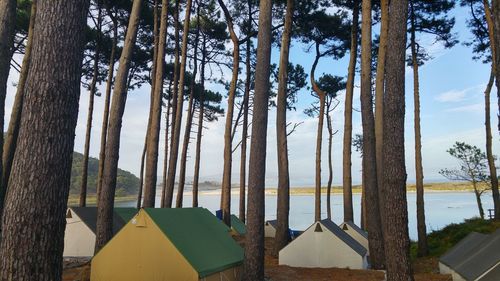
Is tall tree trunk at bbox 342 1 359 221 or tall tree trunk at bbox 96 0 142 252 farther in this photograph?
tall tree trunk at bbox 342 1 359 221

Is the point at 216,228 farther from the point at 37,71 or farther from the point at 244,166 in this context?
the point at 244,166

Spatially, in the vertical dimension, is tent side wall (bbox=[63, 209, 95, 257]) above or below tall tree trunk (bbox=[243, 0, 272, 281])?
below

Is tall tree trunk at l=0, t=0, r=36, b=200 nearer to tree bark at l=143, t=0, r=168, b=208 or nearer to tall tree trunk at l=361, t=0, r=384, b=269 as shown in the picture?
tree bark at l=143, t=0, r=168, b=208

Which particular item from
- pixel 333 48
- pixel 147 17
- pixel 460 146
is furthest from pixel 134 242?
pixel 460 146

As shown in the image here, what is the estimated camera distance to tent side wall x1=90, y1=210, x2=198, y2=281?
677 centimetres

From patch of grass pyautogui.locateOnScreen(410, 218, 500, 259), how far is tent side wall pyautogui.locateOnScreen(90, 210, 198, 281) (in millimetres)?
9919

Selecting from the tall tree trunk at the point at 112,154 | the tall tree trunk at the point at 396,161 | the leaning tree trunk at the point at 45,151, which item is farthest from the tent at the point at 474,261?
the tall tree trunk at the point at 112,154

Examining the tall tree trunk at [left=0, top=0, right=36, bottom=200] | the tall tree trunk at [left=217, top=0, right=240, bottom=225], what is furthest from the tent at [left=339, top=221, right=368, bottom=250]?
the tall tree trunk at [left=0, top=0, right=36, bottom=200]

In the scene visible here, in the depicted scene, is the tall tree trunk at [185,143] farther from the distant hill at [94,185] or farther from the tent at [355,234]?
the distant hill at [94,185]

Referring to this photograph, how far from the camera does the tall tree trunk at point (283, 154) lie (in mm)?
12188

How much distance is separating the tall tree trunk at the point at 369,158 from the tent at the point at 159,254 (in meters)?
4.31

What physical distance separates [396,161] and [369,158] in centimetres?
469

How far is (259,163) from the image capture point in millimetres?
7824

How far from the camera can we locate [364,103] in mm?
10672
